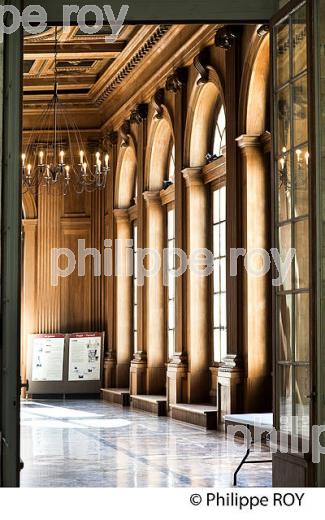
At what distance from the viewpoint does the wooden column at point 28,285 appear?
19.0 meters

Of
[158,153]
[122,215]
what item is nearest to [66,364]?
[122,215]

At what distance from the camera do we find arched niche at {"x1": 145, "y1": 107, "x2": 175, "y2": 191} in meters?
15.1

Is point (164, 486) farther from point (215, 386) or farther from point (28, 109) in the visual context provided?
point (28, 109)

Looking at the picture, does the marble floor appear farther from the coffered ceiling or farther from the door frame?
the coffered ceiling

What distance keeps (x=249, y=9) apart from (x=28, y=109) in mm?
13307

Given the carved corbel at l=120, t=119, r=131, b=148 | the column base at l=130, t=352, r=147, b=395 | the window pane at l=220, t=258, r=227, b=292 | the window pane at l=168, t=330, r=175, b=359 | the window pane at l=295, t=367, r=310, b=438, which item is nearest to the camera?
the window pane at l=295, t=367, r=310, b=438

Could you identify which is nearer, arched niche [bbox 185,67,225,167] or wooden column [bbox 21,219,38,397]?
arched niche [bbox 185,67,225,167]

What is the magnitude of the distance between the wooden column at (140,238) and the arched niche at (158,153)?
0.30 meters

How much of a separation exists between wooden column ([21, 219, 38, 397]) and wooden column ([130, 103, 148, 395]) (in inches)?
136

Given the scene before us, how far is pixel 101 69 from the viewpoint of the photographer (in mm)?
16750

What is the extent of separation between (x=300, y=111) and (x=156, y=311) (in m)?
10.0

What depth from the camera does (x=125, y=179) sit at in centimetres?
1775

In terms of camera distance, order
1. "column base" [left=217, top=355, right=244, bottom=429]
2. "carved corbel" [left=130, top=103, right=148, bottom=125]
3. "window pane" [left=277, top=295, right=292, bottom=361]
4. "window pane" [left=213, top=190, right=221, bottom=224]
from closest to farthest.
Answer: "window pane" [left=277, top=295, right=292, bottom=361] < "column base" [left=217, top=355, right=244, bottom=429] < "window pane" [left=213, top=190, right=221, bottom=224] < "carved corbel" [left=130, top=103, right=148, bottom=125]

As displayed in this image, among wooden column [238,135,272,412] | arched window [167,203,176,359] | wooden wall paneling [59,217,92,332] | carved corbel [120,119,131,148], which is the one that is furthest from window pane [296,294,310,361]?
wooden wall paneling [59,217,92,332]
